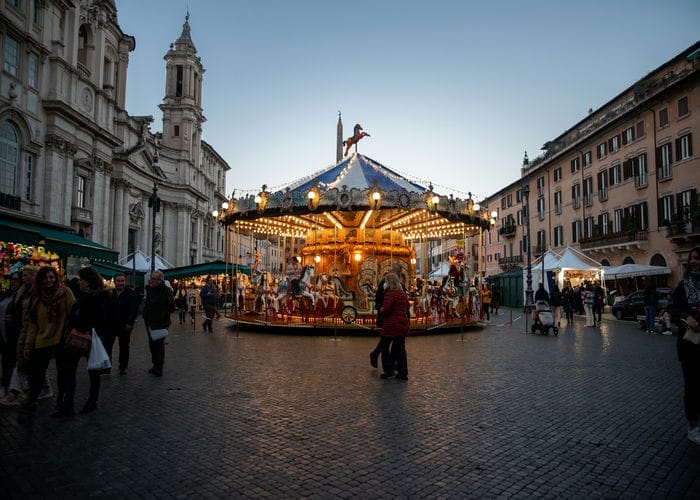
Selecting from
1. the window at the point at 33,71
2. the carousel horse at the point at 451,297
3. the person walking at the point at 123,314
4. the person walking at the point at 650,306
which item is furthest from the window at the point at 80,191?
the person walking at the point at 650,306

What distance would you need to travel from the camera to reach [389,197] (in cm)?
1603

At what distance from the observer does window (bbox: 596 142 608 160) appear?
3494 centimetres

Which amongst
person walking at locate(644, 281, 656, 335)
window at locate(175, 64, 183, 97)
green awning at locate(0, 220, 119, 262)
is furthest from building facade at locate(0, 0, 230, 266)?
person walking at locate(644, 281, 656, 335)

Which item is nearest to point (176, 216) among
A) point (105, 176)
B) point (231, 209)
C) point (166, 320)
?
point (105, 176)

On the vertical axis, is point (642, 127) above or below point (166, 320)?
above

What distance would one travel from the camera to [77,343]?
221 inches

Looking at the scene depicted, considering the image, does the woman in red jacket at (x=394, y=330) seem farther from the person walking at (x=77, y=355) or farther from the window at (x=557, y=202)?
the window at (x=557, y=202)

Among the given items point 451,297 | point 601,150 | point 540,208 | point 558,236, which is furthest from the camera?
point 540,208

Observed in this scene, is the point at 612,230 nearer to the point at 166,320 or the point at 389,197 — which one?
the point at 389,197

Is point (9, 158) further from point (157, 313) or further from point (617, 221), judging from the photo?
point (617, 221)

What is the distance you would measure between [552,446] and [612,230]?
110ft

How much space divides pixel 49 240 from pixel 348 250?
426 inches

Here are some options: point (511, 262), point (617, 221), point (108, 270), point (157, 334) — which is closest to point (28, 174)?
point (108, 270)

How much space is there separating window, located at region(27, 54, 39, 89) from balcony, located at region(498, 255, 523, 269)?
41.5 metres
